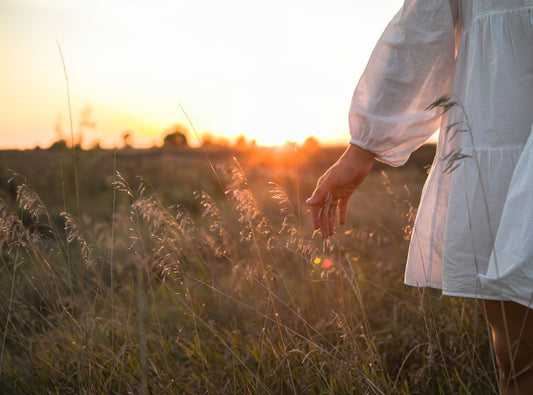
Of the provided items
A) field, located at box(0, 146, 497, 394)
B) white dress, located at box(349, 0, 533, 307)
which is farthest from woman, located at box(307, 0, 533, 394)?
field, located at box(0, 146, 497, 394)

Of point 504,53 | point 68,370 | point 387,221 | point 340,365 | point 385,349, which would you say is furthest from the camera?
point 387,221

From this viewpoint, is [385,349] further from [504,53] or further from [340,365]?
[504,53]

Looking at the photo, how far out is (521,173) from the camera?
3.34 feet

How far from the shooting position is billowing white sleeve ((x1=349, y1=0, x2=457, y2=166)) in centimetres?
134

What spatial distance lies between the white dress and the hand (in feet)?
0.16

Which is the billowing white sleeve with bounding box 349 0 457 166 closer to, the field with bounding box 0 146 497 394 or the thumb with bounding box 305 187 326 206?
the thumb with bounding box 305 187 326 206

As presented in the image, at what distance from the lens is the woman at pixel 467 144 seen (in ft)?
3.43

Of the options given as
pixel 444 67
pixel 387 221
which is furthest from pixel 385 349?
pixel 387 221

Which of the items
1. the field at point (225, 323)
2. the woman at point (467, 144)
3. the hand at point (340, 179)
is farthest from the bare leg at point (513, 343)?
the hand at point (340, 179)

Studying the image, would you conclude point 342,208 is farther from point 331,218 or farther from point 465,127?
point 465,127

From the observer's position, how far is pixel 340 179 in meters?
1.45

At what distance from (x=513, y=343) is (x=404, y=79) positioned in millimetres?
843

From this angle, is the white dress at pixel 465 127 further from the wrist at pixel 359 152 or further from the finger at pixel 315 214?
the finger at pixel 315 214

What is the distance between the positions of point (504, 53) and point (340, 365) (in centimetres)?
121
